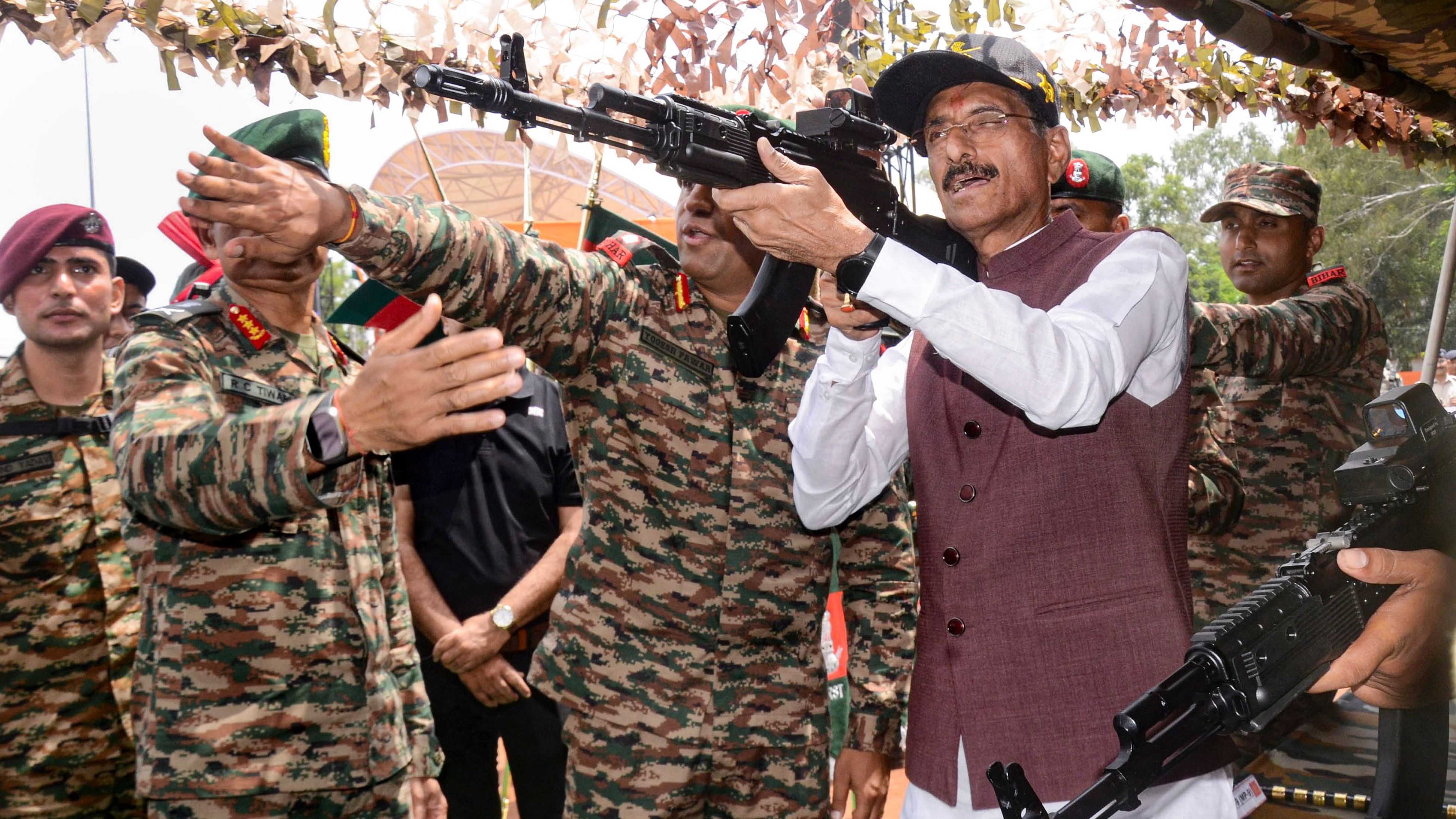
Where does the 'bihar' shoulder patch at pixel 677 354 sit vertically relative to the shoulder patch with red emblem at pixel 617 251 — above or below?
below

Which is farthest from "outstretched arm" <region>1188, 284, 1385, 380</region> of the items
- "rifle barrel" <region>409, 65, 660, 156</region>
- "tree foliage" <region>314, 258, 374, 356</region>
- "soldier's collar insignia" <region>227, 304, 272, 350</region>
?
"tree foliage" <region>314, 258, 374, 356</region>

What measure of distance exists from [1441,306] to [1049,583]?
3.93 m

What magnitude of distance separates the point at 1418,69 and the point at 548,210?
15.1m

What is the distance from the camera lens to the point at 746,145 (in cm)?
217

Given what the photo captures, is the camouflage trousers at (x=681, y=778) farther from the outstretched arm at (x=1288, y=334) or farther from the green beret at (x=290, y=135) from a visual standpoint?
the outstretched arm at (x=1288, y=334)

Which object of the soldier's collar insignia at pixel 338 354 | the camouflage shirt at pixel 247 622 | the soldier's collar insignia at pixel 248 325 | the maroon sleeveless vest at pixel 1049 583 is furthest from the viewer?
the soldier's collar insignia at pixel 338 354

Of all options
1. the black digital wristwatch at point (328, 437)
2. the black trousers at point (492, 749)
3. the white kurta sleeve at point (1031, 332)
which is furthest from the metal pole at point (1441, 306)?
the black digital wristwatch at point (328, 437)

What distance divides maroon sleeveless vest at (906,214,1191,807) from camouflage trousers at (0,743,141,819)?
2.84 metres

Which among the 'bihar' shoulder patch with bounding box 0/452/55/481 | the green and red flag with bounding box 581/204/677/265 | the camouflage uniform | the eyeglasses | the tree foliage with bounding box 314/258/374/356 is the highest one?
the eyeglasses

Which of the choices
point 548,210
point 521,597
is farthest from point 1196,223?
point 521,597

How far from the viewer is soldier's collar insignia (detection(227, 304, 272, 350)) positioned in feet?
8.85

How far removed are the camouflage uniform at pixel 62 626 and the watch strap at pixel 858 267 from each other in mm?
2708

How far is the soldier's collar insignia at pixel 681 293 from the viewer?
9.07 ft

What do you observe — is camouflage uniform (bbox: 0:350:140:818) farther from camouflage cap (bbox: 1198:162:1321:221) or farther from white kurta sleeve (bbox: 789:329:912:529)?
camouflage cap (bbox: 1198:162:1321:221)
